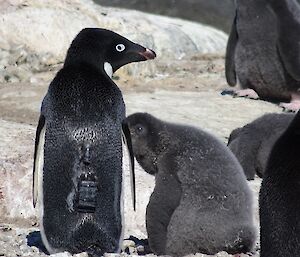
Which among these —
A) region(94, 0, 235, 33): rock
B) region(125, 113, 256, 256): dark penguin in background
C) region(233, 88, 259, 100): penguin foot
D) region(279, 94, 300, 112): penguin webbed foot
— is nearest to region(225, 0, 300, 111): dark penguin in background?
region(233, 88, 259, 100): penguin foot

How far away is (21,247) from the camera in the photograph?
4965 millimetres

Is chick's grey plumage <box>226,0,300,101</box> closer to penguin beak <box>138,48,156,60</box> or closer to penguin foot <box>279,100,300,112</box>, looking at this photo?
penguin foot <box>279,100,300,112</box>

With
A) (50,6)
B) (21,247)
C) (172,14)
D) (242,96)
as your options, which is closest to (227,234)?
(21,247)

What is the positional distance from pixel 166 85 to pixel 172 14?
6.20m

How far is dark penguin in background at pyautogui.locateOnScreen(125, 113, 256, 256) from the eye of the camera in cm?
496

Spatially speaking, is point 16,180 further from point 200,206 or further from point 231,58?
point 231,58

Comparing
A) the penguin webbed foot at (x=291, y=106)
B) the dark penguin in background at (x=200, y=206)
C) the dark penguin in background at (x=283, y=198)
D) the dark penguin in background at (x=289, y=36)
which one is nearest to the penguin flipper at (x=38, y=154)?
A: the dark penguin in background at (x=200, y=206)

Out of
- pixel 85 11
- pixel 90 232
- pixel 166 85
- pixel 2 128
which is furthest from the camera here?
pixel 85 11

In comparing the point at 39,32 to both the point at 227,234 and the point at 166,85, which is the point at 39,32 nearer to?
the point at 166,85

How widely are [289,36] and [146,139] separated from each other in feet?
12.6

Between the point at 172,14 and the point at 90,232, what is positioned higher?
the point at 90,232

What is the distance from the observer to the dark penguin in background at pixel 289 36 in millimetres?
8953

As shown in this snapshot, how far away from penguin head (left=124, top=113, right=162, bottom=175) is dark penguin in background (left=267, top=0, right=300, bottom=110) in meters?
3.50

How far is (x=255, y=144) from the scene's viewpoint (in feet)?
21.3
